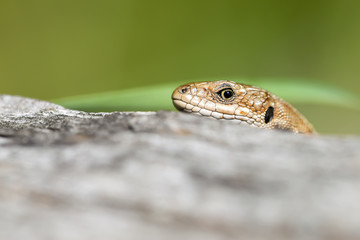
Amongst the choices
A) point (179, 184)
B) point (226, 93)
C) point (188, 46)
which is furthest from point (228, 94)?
point (188, 46)

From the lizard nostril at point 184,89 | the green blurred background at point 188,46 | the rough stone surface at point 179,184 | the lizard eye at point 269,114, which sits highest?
the green blurred background at point 188,46

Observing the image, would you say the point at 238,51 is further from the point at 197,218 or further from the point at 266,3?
the point at 197,218

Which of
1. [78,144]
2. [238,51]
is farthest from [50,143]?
[238,51]

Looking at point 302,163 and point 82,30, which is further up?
point 82,30

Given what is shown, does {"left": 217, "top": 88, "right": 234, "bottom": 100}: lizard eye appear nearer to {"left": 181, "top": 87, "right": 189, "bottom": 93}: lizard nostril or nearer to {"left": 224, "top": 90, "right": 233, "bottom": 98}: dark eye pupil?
{"left": 224, "top": 90, "right": 233, "bottom": 98}: dark eye pupil

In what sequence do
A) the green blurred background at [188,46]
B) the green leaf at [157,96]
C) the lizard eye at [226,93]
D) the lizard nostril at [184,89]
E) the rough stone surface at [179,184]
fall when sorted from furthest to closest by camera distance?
the green blurred background at [188,46] → the lizard eye at [226,93] → the lizard nostril at [184,89] → the green leaf at [157,96] → the rough stone surface at [179,184]

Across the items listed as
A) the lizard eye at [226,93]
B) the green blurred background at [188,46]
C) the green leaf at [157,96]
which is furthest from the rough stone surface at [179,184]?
the green blurred background at [188,46]

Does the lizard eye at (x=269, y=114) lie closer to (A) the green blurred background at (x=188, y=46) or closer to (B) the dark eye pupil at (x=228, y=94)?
(B) the dark eye pupil at (x=228, y=94)
